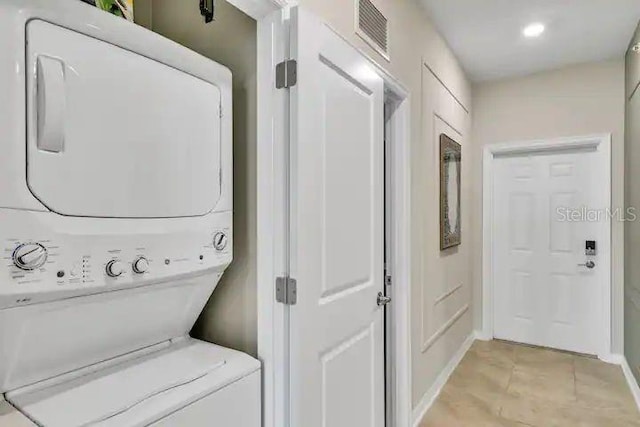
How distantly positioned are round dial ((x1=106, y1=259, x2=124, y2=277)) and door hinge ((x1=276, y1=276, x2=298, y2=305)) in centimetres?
49

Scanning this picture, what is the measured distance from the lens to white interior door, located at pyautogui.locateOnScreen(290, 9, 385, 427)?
1.29 meters

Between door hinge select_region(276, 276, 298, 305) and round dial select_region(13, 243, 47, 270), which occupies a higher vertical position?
round dial select_region(13, 243, 47, 270)

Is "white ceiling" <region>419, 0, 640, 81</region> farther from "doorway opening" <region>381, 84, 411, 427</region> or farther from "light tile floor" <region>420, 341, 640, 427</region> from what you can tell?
"light tile floor" <region>420, 341, 640, 427</region>

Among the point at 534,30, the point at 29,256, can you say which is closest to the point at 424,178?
the point at 534,30

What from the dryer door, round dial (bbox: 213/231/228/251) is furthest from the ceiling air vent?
round dial (bbox: 213/231/228/251)

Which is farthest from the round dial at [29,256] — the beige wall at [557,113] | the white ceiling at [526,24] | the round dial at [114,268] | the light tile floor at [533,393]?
the beige wall at [557,113]

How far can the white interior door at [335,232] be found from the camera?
1.29 m

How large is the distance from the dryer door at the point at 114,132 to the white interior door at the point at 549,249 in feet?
11.7

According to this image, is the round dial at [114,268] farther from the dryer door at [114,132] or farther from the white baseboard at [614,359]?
the white baseboard at [614,359]

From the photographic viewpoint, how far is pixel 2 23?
2.50ft

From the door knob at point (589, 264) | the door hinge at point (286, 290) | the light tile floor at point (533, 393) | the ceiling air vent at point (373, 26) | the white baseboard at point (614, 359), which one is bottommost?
the light tile floor at point (533, 393)

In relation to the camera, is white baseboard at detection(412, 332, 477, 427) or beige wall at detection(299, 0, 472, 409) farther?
white baseboard at detection(412, 332, 477, 427)

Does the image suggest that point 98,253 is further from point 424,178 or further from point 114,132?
point 424,178

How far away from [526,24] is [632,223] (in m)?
1.76
